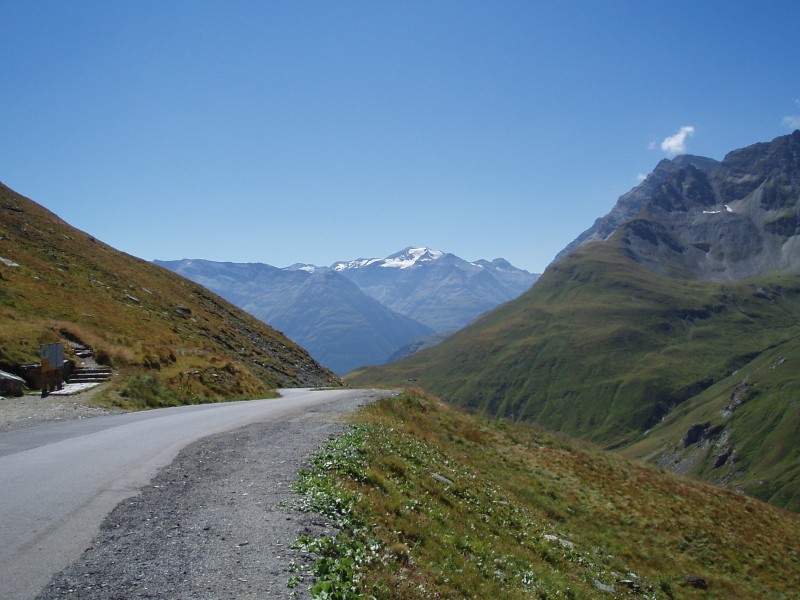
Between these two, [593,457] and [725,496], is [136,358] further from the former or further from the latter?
[725,496]

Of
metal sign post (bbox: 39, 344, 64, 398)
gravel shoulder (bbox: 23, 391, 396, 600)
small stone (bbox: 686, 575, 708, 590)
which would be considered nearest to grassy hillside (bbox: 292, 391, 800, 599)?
small stone (bbox: 686, 575, 708, 590)

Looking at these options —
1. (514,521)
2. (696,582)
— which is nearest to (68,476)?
(514,521)

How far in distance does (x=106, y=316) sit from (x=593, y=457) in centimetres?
3826

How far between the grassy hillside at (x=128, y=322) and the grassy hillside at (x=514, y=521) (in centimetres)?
1418

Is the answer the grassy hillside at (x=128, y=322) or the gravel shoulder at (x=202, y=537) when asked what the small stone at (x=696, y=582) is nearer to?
the gravel shoulder at (x=202, y=537)

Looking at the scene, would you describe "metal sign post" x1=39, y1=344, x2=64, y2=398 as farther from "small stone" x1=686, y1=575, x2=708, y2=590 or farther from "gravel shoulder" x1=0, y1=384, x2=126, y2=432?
"small stone" x1=686, y1=575, x2=708, y2=590

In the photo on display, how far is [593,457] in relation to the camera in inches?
1412

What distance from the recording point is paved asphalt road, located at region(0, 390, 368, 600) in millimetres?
9039

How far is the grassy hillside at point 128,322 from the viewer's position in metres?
35.2

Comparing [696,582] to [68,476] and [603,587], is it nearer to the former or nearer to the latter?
[603,587]

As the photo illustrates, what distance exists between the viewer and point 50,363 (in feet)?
96.0

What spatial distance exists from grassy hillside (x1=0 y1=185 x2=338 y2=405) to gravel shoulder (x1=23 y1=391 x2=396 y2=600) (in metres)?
18.1

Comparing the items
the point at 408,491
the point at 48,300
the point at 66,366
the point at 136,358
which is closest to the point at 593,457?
the point at 408,491

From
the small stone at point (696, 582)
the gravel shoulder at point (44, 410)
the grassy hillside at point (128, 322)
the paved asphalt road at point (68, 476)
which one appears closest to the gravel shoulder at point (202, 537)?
the paved asphalt road at point (68, 476)
